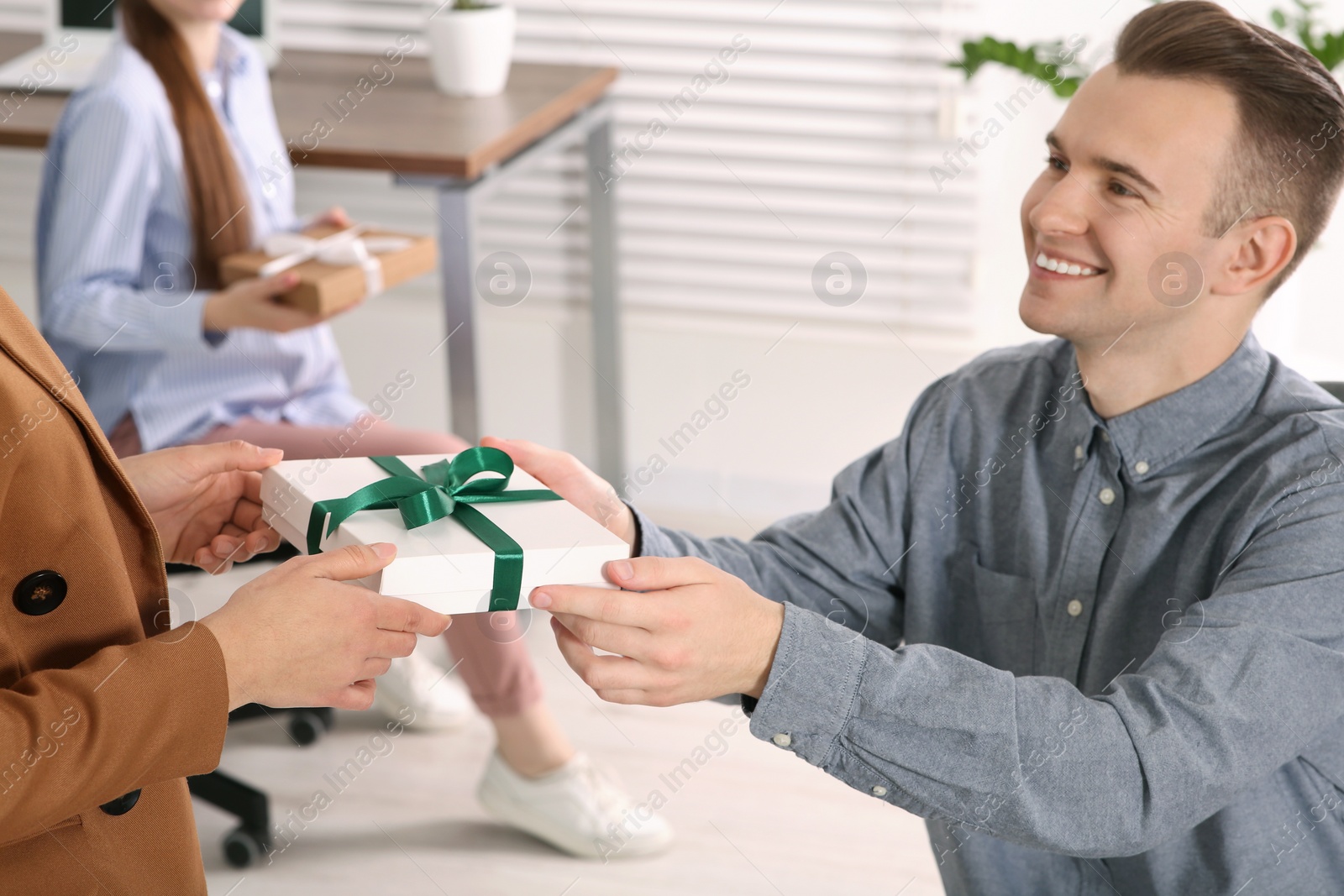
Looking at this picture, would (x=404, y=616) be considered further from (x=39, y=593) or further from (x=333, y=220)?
(x=333, y=220)

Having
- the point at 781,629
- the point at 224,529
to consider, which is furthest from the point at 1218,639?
the point at 224,529

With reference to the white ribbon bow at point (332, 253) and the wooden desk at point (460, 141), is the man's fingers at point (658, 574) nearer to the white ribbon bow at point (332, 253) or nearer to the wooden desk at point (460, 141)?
the white ribbon bow at point (332, 253)

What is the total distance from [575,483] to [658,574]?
1.08ft

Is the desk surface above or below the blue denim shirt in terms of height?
above

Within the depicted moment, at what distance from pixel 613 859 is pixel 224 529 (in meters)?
1.06

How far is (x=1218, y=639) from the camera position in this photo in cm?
108

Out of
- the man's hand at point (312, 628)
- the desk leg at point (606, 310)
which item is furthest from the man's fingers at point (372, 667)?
the desk leg at point (606, 310)

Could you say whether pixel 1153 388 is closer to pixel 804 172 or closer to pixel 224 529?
pixel 224 529

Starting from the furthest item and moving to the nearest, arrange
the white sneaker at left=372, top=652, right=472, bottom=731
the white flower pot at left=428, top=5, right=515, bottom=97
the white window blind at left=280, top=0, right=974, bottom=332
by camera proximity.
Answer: the white window blind at left=280, top=0, right=974, bottom=332
the white flower pot at left=428, top=5, right=515, bottom=97
the white sneaker at left=372, top=652, right=472, bottom=731

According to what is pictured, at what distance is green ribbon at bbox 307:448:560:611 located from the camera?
1.06 m

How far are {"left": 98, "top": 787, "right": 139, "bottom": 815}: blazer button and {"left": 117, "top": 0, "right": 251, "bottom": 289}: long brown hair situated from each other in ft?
4.47

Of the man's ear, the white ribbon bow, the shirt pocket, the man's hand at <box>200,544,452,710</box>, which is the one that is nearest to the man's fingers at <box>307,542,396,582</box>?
the man's hand at <box>200,544,452,710</box>

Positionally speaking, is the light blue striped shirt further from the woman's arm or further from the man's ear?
the man's ear

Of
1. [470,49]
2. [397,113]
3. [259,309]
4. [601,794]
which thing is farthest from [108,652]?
[470,49]
